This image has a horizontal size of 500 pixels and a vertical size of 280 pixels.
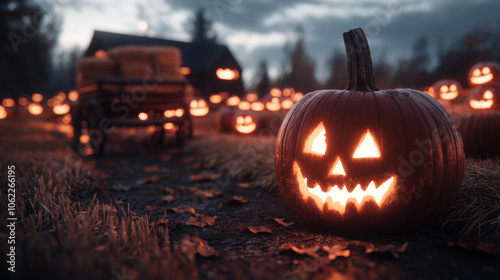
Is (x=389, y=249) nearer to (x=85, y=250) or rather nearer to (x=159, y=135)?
(x=85, y=250)

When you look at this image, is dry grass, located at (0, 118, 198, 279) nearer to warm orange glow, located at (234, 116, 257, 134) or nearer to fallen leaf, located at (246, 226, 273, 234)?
fallen leaf, located at (246, 226, 273, 234)

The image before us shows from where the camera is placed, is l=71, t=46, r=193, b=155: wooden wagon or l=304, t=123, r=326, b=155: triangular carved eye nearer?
l=304, t=123, r=326, b=155: triangular carved eye

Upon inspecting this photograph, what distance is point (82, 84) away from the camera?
746 cm

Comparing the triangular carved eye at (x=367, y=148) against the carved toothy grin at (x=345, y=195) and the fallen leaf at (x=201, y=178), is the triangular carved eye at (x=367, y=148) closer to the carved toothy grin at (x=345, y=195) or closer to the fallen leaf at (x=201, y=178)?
the carved toothy grin at (x=345, y=195)

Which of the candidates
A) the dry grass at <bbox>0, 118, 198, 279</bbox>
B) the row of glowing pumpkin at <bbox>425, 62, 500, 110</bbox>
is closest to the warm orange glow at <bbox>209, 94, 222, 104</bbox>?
the row of glowing pumpkin at <bbox>425, 62, 500, 110</bbox>

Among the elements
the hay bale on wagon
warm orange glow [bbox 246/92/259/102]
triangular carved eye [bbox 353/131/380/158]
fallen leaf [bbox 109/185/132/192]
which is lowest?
fallen leaf [bbox 109/185/132/192]

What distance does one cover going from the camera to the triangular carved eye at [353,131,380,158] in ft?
6.34

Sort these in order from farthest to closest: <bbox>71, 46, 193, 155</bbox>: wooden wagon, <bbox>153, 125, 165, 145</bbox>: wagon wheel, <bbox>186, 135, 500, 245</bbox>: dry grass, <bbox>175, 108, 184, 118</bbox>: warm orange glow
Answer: <bbox>153, 125, 165, 145</bbox>: wagon wheel, <bbox>175, 108, 184, 118</bbox>: warm orange glow, <bbox>71, 46, 193, 155</bbox>: wooden wagon, <bbox>186, 135, 500, 245</bbox>: dry grass

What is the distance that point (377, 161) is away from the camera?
6.23 feet

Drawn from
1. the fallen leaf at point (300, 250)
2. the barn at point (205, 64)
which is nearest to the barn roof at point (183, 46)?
the barn at point (205, 64)

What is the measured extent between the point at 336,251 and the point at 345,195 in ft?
1.34

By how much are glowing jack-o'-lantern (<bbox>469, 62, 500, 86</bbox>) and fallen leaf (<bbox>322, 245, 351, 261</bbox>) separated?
7.68m

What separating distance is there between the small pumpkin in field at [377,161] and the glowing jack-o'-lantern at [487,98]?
12.9 feet

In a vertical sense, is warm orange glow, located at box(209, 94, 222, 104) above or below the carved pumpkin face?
above
